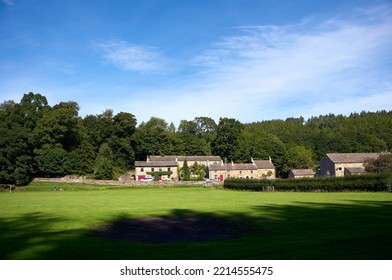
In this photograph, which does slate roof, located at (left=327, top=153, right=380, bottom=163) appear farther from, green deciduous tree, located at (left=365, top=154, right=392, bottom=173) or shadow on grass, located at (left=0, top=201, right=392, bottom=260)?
shadow on grass, located at (left=0, top=201, right=392, bottom=260)

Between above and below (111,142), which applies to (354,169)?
below

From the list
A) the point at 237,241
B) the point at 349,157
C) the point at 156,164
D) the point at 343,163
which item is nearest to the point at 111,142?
the point at 156,164

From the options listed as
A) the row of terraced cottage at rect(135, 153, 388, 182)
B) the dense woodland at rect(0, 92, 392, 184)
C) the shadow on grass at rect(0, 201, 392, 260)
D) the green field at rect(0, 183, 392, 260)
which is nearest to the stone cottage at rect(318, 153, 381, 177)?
the row of terraced cottage at rect(135, 153, 388, 182)

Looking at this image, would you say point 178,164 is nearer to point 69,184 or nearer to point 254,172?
point 254,172

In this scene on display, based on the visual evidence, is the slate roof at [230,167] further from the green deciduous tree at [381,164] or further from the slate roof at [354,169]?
the green deciduous tree at [381,164]

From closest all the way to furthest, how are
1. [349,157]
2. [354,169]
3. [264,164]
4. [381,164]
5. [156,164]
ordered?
1. [381,164]
2. [354,169]
3. [349,157]
4. [156,164]
5. [264,164]

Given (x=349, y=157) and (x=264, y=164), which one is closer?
(x=349, y=157)

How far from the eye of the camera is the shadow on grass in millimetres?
11273

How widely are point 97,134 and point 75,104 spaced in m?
12.4

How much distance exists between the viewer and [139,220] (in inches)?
885

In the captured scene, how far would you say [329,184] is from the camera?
160 ft

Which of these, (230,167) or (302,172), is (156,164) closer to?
(230,167)

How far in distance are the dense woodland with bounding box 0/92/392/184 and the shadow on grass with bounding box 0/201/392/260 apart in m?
61.9

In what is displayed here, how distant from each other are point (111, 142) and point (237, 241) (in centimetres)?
9010
